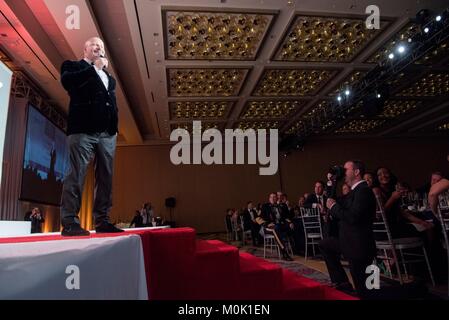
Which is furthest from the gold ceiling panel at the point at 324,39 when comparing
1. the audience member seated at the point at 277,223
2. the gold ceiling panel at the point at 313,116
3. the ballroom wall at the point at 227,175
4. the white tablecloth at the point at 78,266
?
the ballroom wall at the point at 227,175

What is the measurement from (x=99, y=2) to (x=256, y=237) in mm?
6080

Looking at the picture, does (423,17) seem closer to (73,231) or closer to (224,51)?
(224,51)

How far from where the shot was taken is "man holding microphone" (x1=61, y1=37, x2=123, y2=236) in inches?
71.3

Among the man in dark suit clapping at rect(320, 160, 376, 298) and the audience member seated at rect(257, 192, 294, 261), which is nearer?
the man in dark suit clapping at rect(320, 160, 376, 298)

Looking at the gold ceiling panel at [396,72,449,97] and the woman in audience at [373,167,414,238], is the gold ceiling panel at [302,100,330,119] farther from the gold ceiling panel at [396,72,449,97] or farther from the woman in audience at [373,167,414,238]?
the woman in audience at [373,167,414,238]

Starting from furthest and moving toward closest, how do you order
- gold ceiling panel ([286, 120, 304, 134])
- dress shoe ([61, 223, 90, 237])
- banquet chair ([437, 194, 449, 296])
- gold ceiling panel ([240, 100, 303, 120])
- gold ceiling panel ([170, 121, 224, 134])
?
gold ceiling panel ([286, 120, 304, 134]) → gold ceiling panel ([170, 121, 224, 134]) → gold ceiling panel ([240, 100, 303, 120]) → banquet chair ([437, 194, 449, 296]) → dress shoe ([61, 223, 90, 237])

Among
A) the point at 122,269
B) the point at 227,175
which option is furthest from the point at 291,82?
the point at 122,269

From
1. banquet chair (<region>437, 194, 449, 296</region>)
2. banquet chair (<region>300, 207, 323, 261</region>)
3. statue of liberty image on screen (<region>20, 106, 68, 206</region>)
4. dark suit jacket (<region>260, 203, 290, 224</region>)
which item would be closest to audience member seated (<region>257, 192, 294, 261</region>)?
dark suit jacket (<region>260, 203, 290, 224</region>)

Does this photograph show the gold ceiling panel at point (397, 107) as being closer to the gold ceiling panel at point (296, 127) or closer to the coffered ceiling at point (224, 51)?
the coffered ceiling at point (224, 51)

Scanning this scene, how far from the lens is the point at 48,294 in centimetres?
119

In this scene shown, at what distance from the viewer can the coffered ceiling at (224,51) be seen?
16.7 ft

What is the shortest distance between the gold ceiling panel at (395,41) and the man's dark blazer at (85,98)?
5.88 metres

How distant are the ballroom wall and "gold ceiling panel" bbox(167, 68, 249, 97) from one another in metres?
5.18

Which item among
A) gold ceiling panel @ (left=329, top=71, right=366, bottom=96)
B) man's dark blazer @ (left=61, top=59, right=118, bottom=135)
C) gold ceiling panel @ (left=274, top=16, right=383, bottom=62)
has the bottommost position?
man's dark blazer @ (left=61, top=59, right=118, bottom=135)
